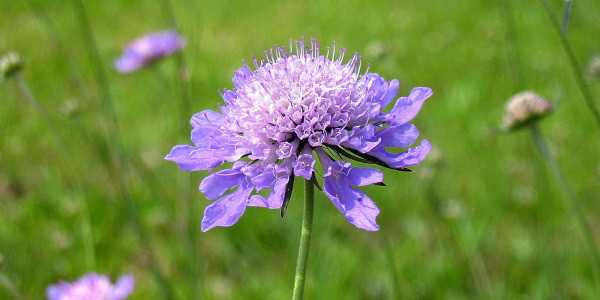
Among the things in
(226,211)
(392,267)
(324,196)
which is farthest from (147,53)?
(226,211)

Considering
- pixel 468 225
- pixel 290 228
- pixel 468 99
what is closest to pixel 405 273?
pixel 468 225

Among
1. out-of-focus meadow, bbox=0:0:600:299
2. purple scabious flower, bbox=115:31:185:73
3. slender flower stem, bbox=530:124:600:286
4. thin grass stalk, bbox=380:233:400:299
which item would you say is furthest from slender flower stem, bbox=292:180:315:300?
purple scabious flower, bbox=115:31:185:73

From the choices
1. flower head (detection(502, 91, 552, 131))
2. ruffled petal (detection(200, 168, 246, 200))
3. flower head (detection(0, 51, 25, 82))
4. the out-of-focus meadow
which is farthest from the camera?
the out-of-focus meadow

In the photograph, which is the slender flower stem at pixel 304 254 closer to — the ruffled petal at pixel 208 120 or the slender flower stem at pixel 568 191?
the ruffled petal at pixel 208 120

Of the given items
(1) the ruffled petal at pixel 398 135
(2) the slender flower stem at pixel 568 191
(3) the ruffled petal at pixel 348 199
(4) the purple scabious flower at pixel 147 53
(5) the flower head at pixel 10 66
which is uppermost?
(4) the purple scabious flower at pixel 147 53

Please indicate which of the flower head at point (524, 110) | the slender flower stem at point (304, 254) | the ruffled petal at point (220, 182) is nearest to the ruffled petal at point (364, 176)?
the slender flower stem at point (304, 254)

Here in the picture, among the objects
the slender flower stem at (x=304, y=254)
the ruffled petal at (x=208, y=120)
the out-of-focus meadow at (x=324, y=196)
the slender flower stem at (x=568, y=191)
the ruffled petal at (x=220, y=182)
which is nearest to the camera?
the slender flower stem at (x=304, y=254)

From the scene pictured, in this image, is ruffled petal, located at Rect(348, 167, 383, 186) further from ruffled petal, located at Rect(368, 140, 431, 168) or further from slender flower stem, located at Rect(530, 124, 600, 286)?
slender flower stem, located at Rect(530, 124, 600, 286)
